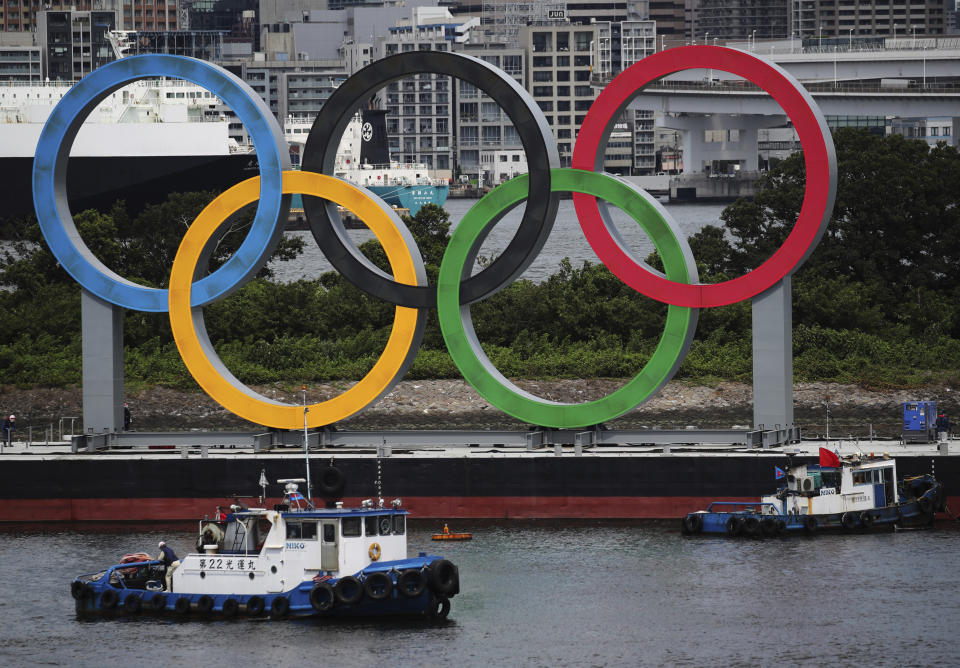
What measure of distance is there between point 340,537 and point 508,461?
38.2 ft

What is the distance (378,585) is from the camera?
43.0 metres

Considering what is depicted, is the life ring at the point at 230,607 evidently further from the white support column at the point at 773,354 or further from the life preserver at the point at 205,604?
the white support column at the point at 773,354

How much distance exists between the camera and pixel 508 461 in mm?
54406

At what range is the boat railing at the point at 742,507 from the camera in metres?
51.7

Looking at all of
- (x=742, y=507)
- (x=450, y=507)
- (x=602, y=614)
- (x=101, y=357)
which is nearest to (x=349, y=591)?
(x=602, y=614)

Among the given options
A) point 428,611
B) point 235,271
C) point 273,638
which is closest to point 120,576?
point 273,638

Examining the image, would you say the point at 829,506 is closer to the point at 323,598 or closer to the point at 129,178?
the point at 323,598

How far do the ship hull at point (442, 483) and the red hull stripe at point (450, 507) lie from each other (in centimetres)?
3

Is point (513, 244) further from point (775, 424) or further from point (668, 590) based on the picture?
point (668, 590)

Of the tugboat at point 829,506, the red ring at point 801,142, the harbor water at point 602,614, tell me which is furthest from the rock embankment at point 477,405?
the harbor water at point 602,614

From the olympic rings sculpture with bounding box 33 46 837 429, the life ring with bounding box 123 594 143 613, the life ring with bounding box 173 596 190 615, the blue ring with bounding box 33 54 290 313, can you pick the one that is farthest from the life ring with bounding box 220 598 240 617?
the blue ring with bounding box 33 54 290 313

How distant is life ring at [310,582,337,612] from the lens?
43.0m

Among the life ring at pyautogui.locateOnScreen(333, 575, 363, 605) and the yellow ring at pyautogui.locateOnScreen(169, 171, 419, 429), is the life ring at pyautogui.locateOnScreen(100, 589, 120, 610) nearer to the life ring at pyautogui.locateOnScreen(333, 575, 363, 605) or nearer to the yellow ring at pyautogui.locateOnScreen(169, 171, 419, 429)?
the life ring at pyautogui.locateOnScreen(333, 575, 363, 605)

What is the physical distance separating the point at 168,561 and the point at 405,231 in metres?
14.5
